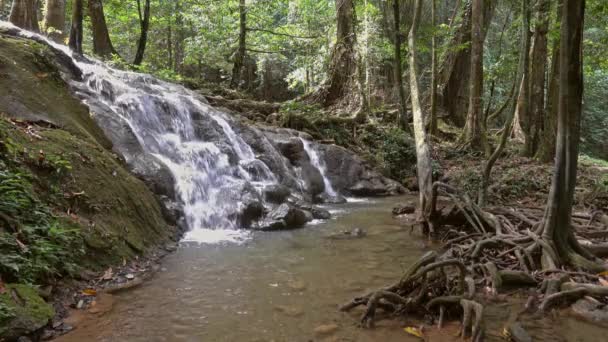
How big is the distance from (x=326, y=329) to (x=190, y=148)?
7214 millimetres

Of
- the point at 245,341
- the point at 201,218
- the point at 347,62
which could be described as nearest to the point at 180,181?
the point at 201,218

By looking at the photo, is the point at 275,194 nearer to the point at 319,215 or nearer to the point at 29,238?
the point at 319,215

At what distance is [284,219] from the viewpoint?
Result: 339 inches

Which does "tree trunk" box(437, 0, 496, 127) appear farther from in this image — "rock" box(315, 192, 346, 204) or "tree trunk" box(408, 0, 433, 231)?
"tree trunk" box(408, 0, 433, 231)

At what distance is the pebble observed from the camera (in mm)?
3951

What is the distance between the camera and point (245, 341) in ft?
12.5

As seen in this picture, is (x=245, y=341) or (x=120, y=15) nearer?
(x=245, y=341)

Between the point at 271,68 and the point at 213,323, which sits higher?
the point at 271,68

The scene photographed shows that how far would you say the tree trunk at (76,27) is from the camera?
1063 cm

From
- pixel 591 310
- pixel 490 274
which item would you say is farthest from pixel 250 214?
pixel 591 310

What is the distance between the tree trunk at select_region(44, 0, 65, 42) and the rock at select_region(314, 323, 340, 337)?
12.9m

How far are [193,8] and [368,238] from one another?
1661cm

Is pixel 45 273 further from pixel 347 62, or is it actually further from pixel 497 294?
pixel 347 62

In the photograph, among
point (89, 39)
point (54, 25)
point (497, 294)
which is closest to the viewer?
point (497, 294)
